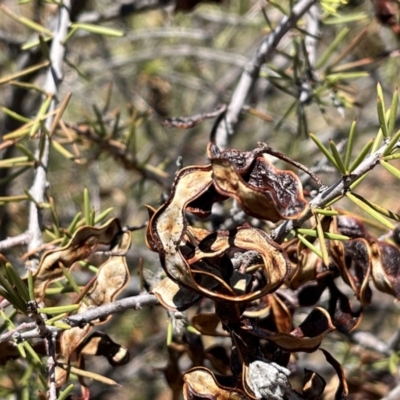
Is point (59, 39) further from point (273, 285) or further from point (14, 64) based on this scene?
point (14, 64)

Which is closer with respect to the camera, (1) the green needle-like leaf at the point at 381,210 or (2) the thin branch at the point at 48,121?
(1) the green needle-like leaf at the point at 381,210

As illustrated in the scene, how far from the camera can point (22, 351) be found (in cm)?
55

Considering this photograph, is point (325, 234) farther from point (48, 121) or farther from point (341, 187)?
point (48, 121)

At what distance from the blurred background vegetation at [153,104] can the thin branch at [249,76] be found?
0.09ft

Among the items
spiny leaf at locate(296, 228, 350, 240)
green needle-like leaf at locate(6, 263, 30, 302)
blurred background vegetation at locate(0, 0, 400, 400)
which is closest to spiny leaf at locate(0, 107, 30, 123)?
blurred background vegetation at locate(0, 0, 400, 400)

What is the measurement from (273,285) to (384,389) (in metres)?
0.58

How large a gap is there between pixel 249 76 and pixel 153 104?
1.06 meters

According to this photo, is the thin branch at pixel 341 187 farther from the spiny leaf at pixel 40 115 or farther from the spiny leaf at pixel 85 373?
the spiny leaf at pixel 40 115

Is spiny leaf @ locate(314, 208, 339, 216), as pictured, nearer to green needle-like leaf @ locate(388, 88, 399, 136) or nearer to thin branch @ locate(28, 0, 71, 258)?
green needle-like leaf @ locate(388, 88, 399, 136)

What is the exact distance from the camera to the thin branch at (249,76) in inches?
31.5

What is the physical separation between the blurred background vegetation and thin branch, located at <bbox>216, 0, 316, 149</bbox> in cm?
3

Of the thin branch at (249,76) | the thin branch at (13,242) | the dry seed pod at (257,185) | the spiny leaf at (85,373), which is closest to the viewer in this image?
the dry seed pod at (257,185)

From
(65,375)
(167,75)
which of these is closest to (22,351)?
(65,375)

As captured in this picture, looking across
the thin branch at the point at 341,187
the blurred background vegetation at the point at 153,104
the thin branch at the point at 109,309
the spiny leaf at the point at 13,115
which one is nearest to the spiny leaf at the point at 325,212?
the thin branch at the point at 341,187
